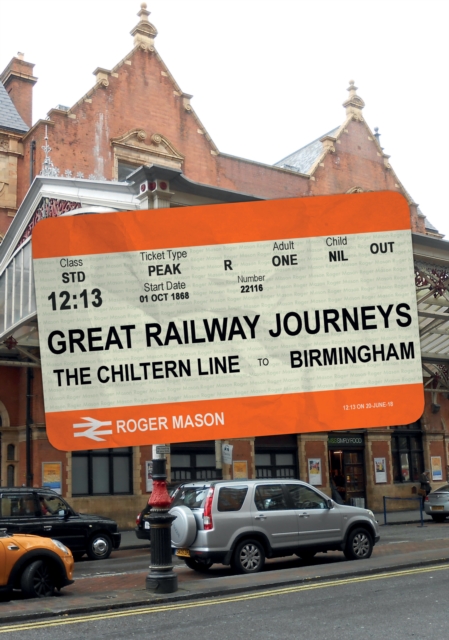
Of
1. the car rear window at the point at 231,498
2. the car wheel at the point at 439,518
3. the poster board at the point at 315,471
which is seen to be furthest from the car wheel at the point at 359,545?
the poster board at the point at 315,471

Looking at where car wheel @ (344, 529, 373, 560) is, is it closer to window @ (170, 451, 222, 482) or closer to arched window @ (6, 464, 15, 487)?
window @ (170, 451, 222, 482)

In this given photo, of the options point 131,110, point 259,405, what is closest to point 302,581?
point 259,405

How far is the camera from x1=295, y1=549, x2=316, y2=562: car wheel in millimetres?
13689

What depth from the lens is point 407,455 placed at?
1241 inches

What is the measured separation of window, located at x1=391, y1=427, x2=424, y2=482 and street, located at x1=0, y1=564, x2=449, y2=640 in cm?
2047

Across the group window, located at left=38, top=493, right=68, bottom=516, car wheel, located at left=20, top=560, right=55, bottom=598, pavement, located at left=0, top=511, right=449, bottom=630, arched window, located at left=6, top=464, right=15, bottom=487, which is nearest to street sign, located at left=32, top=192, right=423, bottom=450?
pavement, located at left=0, top=511, right=449, bottom=630

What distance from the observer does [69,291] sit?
3.89m

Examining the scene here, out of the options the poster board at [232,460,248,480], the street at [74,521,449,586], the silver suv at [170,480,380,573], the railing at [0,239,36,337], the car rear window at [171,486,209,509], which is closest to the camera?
the silver suv at [170,480,380,573]

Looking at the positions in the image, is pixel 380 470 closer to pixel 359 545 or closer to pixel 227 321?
pixel 359 545

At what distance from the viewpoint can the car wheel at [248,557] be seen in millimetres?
12609

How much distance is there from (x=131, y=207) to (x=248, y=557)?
23.7 feet

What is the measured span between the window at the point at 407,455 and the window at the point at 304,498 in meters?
18.0

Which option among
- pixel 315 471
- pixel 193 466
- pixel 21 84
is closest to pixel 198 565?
pixel 193 466

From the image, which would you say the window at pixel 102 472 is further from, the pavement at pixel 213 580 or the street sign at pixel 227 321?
the street sign at pixel 227 321
